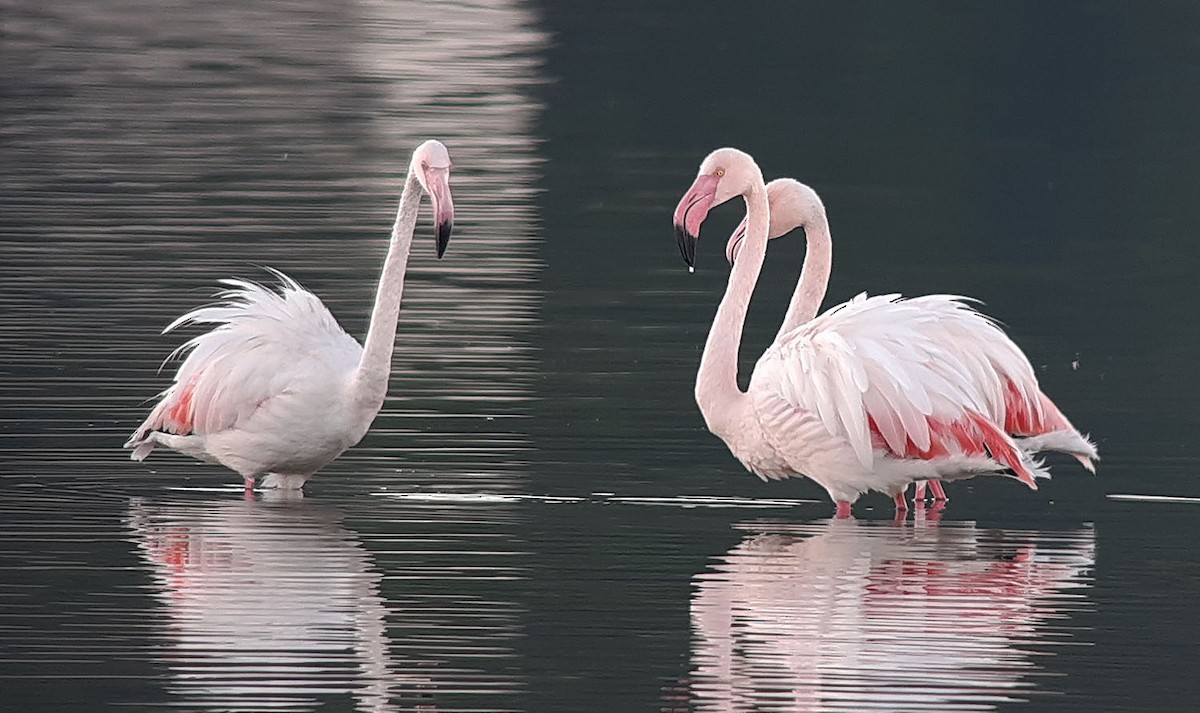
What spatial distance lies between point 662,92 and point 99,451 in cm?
1835

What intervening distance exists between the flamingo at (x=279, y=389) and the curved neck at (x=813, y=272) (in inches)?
69.0

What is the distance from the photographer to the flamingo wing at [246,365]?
30.6 feet

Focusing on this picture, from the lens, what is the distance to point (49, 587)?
735 cm

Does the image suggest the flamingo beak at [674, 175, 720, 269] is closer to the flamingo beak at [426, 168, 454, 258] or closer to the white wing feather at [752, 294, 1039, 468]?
the white wing feather at [752, 294, 1039, 468]

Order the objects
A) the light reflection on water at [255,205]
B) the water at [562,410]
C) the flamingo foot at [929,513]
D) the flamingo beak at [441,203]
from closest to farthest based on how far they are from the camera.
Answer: the water at [562,410]
the flamingo foot at [929,513]
the flamingo beak at [441,203]
the light reflection on water at [255,205]

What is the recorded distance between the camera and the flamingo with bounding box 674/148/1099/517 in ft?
28.7

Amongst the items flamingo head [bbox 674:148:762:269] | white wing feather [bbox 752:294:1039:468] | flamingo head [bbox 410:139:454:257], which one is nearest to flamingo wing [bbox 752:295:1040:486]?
white wing feather [bbox 752:294:1039:468]

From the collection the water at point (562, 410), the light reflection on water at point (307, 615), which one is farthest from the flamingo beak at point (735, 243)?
the light reflection on water at point (307, 615)

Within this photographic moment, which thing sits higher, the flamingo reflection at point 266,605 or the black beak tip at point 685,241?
the black beak tip at point 685,241

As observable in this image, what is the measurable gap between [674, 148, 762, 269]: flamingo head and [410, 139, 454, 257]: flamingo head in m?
0.97

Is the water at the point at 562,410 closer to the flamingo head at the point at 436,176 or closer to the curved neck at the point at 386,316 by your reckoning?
the curved neck at the point at 386,316

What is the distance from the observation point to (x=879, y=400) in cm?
880

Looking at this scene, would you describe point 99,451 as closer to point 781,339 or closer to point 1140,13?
point 781,339

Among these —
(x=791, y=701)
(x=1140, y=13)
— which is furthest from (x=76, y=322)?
(x=1140, y=13)
